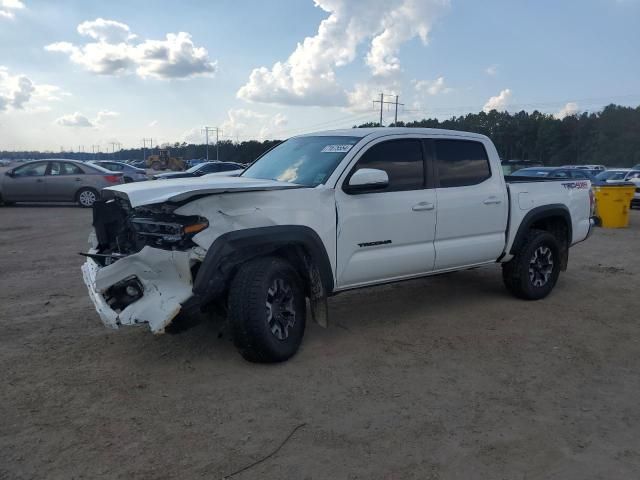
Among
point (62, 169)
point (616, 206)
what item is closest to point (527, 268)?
point (616, 206)

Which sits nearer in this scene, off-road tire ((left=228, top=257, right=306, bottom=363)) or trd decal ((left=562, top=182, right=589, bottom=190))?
off-road tire ((left=228, top=257, right=306, bottom=363))

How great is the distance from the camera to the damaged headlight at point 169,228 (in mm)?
4070

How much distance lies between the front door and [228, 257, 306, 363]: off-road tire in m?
0.67

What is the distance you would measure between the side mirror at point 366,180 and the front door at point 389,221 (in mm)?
75

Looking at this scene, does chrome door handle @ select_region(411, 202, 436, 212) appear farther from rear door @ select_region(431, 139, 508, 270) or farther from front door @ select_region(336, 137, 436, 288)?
rear door @ select_region(431, 139, 508, 270)

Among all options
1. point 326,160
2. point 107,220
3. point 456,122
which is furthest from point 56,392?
point 456,122

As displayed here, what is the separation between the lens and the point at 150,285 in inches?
160

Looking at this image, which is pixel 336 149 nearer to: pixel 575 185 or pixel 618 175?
pixel 575 185

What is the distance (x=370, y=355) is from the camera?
4.73 m

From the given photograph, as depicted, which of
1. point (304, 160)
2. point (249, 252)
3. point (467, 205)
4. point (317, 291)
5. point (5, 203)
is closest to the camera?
point (249, 252)

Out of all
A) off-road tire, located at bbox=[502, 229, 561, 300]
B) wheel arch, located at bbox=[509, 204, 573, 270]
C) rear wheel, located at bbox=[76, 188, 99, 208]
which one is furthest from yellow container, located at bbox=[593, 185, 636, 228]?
rear wheel, located at bbox=[76, 188, 99, 208]

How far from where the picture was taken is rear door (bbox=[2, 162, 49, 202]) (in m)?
16.9

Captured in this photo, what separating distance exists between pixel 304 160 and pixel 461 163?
1729mm

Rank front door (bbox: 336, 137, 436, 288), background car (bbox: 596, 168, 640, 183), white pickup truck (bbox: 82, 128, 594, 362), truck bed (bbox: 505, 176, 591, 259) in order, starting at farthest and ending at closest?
1. background car (bbox: 596, 168, 640, 183)
2. truck bed (bbox: 505, 176, 591, 259)
3. front door (bbox: 336, 137, 436, 288)
4. white pickup truck (bbox: 82, 128, 594, 362)
